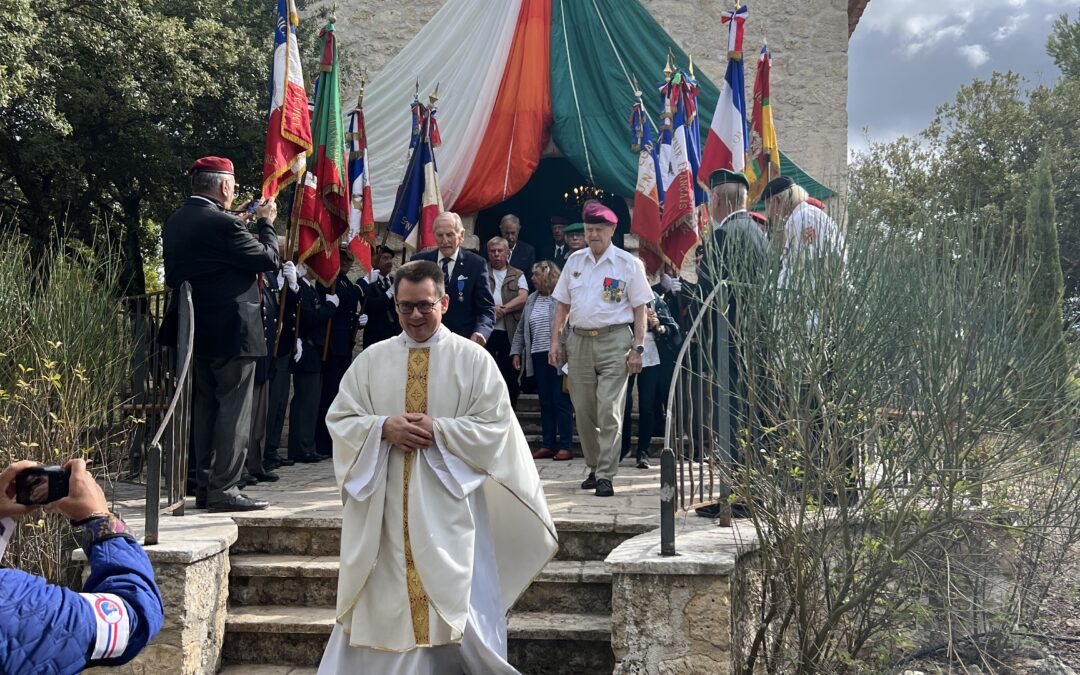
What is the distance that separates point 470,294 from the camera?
7.25 meters

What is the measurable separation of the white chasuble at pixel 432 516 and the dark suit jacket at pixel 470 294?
3149mm

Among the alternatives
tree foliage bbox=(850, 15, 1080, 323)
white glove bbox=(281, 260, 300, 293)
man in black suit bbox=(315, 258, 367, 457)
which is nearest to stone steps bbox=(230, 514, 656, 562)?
white glove bbox=(281, 260, 300, 293)

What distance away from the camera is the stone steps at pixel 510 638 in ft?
14.6

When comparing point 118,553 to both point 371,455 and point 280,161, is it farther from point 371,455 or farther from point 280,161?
point 280,161

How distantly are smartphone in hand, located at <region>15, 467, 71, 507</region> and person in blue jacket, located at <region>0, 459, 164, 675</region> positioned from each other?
0.6 inches

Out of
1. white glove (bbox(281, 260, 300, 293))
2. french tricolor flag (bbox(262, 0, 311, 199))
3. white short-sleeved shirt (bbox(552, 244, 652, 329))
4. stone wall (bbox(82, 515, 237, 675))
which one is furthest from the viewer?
white glove (bbox(281, 260, 300, 293))

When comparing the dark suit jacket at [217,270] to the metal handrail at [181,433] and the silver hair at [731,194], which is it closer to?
the metal handrail at [181,433]

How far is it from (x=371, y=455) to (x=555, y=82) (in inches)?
329

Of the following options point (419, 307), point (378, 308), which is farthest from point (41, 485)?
point (378, 308)

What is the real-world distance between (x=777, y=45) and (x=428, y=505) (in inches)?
475

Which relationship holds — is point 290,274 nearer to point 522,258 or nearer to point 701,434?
point 522,258

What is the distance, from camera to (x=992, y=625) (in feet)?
16.3

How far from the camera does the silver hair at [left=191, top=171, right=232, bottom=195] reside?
555cm

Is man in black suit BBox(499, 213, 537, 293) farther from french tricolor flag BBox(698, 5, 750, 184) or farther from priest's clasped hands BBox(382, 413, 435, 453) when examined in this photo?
priest's clasped hands BBox(382, 413, 435, 453)
